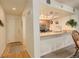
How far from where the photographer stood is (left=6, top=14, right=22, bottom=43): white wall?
773 centimetres

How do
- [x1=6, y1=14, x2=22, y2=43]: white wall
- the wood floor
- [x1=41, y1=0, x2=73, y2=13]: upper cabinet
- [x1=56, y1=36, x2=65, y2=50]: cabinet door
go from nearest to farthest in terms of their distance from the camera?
the wood floor → [x1=41, y1=0, x2=73, y2=13]: upper cabinet → [x1=56, y1=36, x2=65, y2=50]: cabinet door → [x1=6, y1=14, x2=22, y2=43]: white wall

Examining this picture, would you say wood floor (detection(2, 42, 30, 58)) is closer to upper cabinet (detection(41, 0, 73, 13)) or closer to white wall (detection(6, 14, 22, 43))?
upper cabinet (detection(41, 0, 73, 13))

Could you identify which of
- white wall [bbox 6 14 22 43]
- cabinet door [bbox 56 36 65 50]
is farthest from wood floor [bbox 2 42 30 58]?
white wall [bbox 6 14 22 43]

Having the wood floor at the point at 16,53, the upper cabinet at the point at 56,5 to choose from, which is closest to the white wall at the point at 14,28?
the wood floor at the point at 16,53

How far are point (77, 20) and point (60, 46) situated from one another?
3906mm

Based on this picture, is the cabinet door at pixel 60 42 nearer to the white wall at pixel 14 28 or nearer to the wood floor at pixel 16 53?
the wood floor at pixel 16 53

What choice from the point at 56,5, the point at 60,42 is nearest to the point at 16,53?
the point at 60,42

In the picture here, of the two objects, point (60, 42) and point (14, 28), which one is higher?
point (14, 28)

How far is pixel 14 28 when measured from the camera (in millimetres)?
8039

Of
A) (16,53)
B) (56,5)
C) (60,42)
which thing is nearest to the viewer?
(16,53)

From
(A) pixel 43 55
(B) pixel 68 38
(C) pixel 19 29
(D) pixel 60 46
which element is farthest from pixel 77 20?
(A) pixel 43 55

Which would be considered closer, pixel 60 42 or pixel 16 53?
pixel 16 53

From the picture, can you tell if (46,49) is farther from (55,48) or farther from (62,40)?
(62,40)

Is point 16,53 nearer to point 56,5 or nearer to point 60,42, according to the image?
point 60,42
